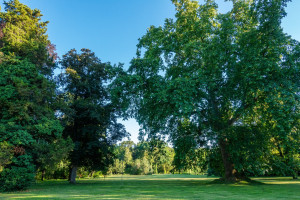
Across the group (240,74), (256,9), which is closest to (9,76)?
(240,74)

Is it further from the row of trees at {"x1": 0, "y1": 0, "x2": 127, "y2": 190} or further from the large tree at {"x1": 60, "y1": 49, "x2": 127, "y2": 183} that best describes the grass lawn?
the large tree at {"x1": 60, "y1": 49, "x2": 127, "y2": 183}

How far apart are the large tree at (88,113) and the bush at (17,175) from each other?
287 inches

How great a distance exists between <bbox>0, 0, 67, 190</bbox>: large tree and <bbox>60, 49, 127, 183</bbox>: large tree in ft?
13.8

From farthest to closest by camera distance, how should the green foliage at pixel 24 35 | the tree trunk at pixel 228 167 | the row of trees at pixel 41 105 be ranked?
1. the tree trunk at pixel 228 167
2. the green foliage at pixel 24 35
3. the row of trees at pixel 41 105

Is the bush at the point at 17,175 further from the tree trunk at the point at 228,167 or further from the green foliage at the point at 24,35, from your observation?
the tree trunk at the point at 228,167

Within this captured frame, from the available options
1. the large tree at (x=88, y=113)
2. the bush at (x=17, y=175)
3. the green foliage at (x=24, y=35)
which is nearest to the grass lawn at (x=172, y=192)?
the bush at (x=17, y=175)

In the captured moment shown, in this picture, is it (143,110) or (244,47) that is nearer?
(244,47)

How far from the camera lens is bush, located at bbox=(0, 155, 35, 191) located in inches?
572

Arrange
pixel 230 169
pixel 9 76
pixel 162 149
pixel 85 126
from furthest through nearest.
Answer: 1. pixel 85 126
2. pixel 162 149
3. pixel 230 169
4. pixel 9 76

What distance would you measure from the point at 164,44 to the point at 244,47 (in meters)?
7.41

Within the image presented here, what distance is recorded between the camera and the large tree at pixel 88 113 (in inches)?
935

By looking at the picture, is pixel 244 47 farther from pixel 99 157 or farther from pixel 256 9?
pixel 99 157

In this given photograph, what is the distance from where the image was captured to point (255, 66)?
546 inches

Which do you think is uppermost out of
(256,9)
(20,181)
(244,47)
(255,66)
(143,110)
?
(256,9)
